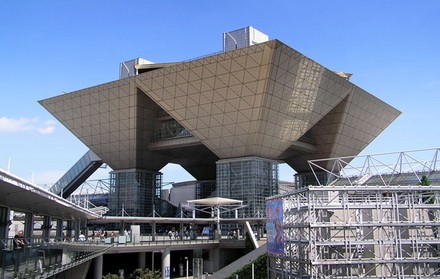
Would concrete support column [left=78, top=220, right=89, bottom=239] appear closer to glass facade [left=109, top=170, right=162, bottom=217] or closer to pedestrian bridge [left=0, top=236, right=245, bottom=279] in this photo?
pedestrian bridge [left=0, top=236, right=245, bottom=279]

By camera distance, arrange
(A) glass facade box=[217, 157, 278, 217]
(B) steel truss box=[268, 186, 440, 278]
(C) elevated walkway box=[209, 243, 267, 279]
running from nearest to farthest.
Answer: (B) steel truss box=[268, 186, 440, 278] < (C) elevated walkway box=[209, 243, 267, 279] < (A) glass facade box=[217, 157, 278, 217]

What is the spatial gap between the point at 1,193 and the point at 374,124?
216 feet

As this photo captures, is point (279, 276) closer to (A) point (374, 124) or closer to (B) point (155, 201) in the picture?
(B) point (155, 201)

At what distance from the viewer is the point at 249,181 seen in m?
60.8

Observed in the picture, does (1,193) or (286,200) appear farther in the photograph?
(286,200)

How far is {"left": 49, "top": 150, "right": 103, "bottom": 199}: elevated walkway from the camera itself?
3177 inches

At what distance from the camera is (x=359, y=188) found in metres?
28.7

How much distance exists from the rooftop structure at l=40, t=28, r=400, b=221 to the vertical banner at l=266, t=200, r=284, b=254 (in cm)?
2107

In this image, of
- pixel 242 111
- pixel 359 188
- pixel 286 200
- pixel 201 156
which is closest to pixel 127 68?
pixel 201 156

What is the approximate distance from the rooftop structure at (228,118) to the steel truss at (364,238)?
2428 centimetres

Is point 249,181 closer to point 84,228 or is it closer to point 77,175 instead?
point 84,228

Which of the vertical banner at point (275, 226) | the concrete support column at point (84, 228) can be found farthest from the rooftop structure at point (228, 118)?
the vertical banner at point (275, 226)

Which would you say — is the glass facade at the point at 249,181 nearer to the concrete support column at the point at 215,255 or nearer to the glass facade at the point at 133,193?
the concrete support column at the point at 215,255

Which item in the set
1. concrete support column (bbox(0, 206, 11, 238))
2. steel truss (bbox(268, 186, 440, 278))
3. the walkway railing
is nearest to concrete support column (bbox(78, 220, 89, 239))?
the walkway railing
